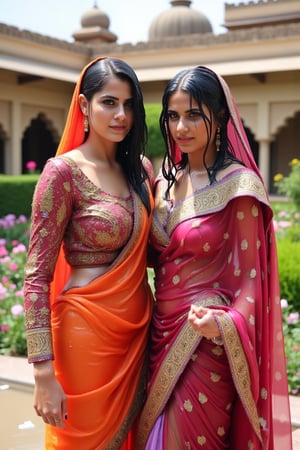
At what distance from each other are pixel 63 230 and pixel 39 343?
304 mm

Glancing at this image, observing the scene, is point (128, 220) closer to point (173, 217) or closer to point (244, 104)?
point (173, 217)

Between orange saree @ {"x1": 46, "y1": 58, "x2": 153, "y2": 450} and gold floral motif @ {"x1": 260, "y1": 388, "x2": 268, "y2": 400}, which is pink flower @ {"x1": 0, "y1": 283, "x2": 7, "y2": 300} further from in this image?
gold floral motif @ {"x1": 260, "y1": 388, "x2": 268, "y2": 400}

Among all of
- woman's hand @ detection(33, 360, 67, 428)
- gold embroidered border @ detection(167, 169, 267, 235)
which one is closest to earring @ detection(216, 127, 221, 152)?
gold embroidered border @ detection(167, 169, 267, 235)

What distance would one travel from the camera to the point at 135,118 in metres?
1.83

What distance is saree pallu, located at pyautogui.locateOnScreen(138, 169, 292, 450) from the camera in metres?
1.72

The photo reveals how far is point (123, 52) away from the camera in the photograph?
1377 centimetres

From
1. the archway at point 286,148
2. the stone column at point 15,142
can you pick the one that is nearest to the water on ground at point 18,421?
the stone column at point 15,142

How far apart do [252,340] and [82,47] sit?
13.1 meters

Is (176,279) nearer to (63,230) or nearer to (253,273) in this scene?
(253,273)

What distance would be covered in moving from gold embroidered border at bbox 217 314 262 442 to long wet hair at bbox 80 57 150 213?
411 mm

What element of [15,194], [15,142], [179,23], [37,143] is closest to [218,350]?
[15,194]

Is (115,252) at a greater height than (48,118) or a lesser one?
lesser

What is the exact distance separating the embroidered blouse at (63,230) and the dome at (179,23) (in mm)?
17512

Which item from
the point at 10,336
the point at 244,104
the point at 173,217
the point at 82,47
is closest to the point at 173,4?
the point at 82,47
